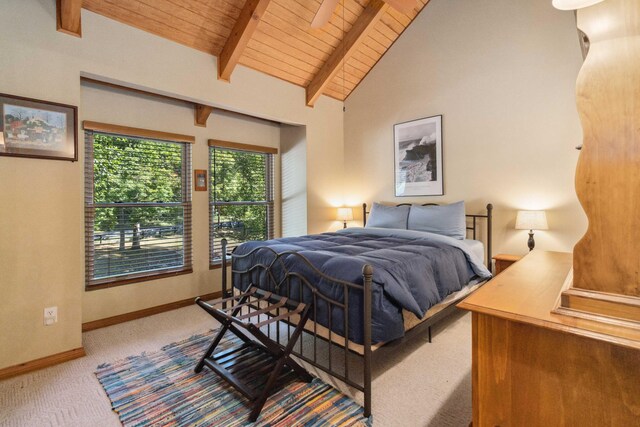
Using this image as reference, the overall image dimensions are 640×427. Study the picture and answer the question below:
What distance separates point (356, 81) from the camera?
4887 millimetres

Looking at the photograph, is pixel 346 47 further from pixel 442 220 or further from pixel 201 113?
pixel 442 220

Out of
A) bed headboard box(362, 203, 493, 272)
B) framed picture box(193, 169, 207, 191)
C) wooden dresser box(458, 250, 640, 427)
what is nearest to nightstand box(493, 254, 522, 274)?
bed headboard box(362, 203, 493, 272)

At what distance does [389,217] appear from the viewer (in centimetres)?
408

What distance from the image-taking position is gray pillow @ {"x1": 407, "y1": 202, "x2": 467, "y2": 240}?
11.6ft

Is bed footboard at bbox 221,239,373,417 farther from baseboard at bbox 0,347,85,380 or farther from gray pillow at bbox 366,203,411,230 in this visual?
gray pillow at bbox 366,203,411,230

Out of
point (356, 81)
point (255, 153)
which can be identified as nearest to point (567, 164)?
point (356, 81)

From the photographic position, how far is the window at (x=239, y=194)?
400 centimetres

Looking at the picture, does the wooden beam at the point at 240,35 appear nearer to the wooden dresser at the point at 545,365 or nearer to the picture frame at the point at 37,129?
the picture frame at the point at 37,129

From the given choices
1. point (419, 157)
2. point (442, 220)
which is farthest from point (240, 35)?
point (442, 220)

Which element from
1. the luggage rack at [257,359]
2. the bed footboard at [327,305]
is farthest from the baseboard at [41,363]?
the bed footboard at [327,305]

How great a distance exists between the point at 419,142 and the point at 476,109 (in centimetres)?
77

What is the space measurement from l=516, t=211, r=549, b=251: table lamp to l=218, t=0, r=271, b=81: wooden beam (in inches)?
129

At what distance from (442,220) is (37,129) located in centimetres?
382

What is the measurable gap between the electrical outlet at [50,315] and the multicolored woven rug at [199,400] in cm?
56
